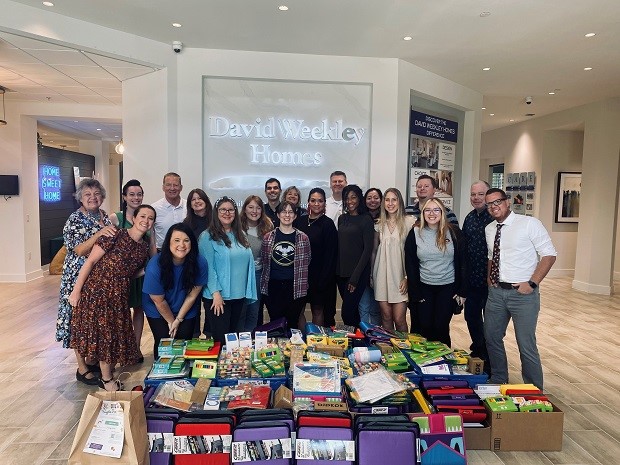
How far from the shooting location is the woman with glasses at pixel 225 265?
10.2ft

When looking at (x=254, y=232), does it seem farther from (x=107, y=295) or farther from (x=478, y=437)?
(x=478, y=437)

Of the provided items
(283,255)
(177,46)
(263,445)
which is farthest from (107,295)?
(177,46)

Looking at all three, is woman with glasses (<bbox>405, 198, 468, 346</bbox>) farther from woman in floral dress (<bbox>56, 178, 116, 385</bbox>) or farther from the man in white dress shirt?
woman in floral dress (<bbox>56, 178, 116, 385</bbox>)

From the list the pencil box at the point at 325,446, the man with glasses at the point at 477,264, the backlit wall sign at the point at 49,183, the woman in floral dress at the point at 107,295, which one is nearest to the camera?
the pencil box at the point at 325,446

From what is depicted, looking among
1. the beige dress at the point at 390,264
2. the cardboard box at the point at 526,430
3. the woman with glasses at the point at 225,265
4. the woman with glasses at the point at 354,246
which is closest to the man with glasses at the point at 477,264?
the beige dress at the point at 390,264

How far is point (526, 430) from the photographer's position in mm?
2494

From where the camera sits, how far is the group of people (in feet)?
9.55

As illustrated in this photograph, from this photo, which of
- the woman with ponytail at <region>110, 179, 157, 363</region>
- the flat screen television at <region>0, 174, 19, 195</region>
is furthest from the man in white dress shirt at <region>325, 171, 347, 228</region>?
the flat screen television at <region>0, 174, 19, 195</region>

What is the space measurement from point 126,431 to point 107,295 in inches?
47.1

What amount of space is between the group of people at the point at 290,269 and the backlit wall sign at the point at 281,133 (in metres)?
1.06

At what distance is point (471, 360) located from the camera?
9.48 feet

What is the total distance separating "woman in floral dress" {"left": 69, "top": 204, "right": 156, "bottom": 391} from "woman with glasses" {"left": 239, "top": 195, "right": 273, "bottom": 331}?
2.59ft

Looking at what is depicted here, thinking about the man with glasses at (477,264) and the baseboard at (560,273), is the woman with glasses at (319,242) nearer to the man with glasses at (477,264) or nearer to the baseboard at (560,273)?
the man with glasses at (477,264)

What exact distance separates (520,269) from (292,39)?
3279 mm
